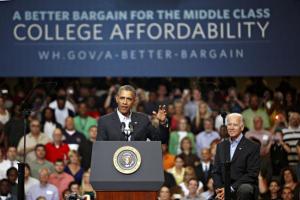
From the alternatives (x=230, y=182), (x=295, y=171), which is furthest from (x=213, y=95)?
(x=230, y=182)

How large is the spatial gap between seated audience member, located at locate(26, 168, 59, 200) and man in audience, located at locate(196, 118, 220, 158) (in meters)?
2.49

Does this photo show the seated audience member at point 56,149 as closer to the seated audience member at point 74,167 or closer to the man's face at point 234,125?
the seated audience member at point 74,167

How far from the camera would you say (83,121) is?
13.7 meters

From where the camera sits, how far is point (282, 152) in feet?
41.5

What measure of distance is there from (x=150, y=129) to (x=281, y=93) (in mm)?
6363

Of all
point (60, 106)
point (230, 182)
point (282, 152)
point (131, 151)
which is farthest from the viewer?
point (60, 106)

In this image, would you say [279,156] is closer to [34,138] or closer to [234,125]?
[234,125]

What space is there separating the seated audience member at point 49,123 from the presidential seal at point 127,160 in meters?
6.12

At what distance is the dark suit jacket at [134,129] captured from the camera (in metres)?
8.33

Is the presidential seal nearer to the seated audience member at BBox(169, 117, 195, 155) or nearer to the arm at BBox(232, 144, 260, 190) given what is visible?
the arm at BBox(232, 144, 260, 190)

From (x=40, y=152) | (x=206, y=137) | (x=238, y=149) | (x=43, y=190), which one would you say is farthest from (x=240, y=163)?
(x=40, y=152)

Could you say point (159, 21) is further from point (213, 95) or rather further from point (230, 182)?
point (230, 182)

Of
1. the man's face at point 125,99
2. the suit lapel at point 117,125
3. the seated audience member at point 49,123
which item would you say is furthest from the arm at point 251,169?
the seated audience member at point 49,123

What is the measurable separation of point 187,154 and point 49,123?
238 centimetres
